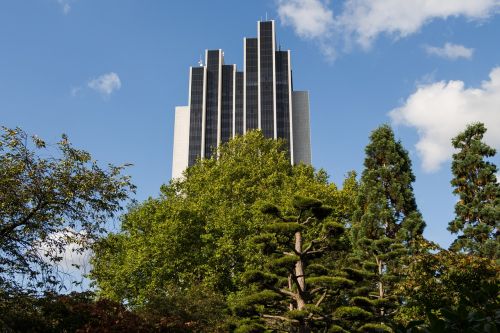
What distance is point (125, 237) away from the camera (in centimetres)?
2955

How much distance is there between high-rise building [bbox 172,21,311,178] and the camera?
316ft

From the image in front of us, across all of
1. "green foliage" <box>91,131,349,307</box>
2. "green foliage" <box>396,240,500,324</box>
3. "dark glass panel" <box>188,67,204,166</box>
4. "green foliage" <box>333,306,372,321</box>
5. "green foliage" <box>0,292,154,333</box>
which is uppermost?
"dark glass panel" <box>188,67,204,166</box>

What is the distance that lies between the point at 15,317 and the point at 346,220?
71.3ft

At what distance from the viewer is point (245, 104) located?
324 feet

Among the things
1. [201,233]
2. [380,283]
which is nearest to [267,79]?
[201,233]

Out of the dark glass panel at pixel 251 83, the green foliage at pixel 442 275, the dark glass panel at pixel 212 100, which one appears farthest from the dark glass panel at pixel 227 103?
the green foliage at pixel 442 275

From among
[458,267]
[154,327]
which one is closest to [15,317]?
[154,327]

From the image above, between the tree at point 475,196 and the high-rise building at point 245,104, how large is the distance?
7081 cm

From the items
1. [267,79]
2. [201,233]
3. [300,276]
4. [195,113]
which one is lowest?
[300,276]

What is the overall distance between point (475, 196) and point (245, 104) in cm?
7861

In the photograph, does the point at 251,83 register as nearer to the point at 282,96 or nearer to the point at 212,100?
the point at 282,96

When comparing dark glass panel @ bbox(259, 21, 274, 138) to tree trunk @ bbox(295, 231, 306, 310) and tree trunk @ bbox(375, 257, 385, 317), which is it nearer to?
tree trunk @ bbox(375, 257, 385, 317)

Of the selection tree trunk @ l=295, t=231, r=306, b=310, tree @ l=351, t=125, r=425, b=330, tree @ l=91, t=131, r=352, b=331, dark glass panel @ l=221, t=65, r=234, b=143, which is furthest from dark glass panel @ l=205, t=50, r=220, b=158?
tree trunk @ l=295, t=231, r=306, b=310

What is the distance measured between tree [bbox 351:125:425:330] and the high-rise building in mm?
68163
